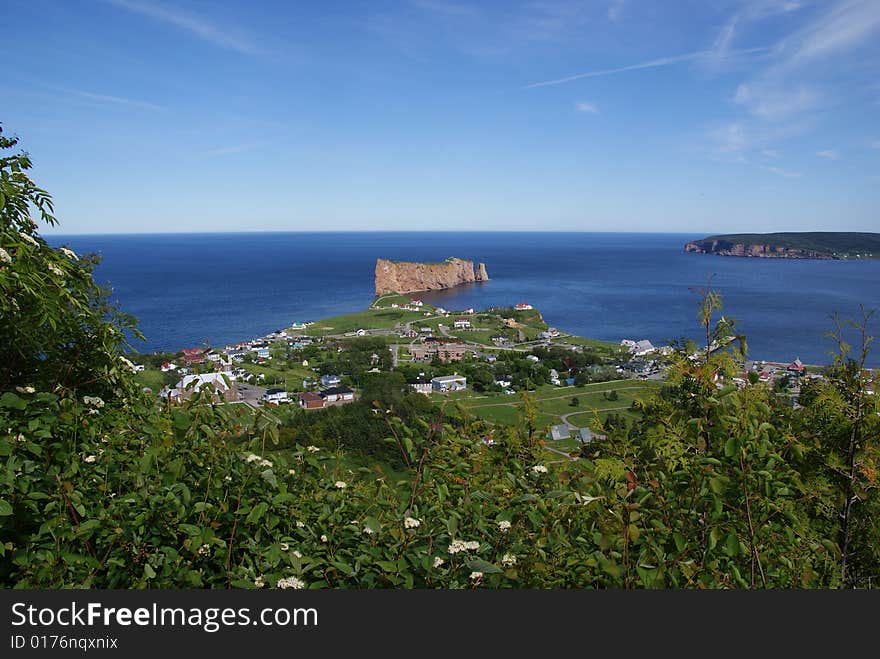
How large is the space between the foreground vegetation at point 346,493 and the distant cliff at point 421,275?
258ft

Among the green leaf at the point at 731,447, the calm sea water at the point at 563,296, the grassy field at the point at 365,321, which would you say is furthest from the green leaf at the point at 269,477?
the grassy field at the point at 365,321

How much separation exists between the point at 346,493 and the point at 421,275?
285 ft

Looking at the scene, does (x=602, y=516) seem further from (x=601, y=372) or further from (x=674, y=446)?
(x=601, y=372)

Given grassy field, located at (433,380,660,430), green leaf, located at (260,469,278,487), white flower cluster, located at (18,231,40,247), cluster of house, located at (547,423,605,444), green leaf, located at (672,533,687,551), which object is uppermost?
white flower cluster, located at (18,231,40,247)

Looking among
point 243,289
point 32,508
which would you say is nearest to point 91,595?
point 32,508

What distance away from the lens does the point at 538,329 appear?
50625mm

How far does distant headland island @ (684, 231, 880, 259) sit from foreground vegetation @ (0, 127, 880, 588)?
153 meters

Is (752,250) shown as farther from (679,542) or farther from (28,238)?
(28,238)

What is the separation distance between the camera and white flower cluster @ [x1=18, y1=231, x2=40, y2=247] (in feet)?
8.74

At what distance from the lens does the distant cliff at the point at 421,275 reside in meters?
81.9

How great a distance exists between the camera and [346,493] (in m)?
2.45

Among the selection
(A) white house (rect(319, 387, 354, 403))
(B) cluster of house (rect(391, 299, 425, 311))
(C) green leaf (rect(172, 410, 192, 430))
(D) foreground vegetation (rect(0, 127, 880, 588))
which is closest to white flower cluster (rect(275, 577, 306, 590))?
(D) foreground vegetation (rect(0, 127, 880, 588))

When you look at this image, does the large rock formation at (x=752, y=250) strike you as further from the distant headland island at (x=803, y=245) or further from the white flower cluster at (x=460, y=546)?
the white flower cluster at (x=460, y=546)

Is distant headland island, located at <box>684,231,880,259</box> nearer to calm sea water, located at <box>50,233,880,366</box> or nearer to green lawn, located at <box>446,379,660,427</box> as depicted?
calm sea water, located at <box>50,233,880,366</box>
